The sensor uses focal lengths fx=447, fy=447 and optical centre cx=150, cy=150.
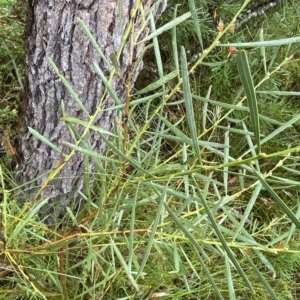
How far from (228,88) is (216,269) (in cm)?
73

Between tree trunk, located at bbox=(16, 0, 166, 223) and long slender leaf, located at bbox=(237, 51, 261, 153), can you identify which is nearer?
long slender leaf, located at bbox=(237, 51, 261, 153)

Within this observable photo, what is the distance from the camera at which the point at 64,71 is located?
107cm

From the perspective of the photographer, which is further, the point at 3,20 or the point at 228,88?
the point at 228,88

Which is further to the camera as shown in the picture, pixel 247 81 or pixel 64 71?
pixel 64 71

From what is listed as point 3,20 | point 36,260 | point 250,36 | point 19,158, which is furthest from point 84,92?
point 250,36

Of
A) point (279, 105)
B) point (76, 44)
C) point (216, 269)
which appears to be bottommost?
point (216, 269)

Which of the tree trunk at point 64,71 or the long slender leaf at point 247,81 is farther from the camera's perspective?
the tree trunk at point 64,71

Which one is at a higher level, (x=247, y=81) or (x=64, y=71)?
(x=247, y=81)

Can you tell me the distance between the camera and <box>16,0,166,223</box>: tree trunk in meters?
1.00

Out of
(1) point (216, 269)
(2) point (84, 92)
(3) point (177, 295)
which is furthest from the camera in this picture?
(1) point (216, 269)

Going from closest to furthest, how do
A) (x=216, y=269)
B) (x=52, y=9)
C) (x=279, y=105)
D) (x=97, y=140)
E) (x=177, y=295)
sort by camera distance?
(x=52, y=9) → (x=97, y=140) → (x=177, y=295) → (x=216, y=269) → (x=279, y=105)

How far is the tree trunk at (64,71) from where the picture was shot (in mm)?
996

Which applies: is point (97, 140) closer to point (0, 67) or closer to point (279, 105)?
point (0, 67)

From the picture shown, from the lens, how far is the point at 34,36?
107 cm
